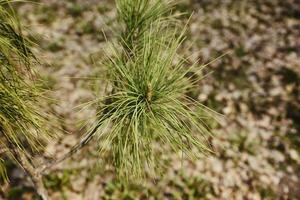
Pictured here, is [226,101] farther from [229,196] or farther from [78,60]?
[78,60]

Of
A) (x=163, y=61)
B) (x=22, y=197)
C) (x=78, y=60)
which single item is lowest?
(x=22, y=197)

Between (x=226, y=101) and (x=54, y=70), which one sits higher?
(x=54, y=70)

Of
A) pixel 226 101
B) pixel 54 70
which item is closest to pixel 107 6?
pixel 54 70

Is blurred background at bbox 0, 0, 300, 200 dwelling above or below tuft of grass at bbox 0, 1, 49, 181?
below

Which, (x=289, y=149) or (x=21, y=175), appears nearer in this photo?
(x=21, y=175)

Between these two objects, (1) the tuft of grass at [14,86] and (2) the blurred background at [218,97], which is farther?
(2) the blurred background at [218,97]

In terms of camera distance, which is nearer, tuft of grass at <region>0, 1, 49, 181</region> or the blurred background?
tuft of grass at <region>0, 1, 49, 181</region>

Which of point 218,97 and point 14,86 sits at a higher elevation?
point 14,86

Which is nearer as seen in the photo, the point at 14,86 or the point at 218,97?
the point at 14,86
